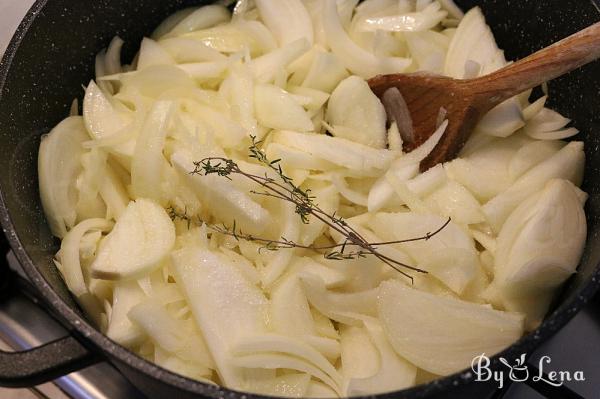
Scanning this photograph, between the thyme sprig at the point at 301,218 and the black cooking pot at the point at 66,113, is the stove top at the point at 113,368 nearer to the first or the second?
the black cooking pot at the point at 66,113

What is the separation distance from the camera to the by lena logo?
34.2 inches

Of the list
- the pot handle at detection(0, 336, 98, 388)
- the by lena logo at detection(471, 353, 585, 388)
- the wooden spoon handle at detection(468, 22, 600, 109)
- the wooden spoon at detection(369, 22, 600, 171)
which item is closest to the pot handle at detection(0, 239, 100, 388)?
the pot handle at detection(0, 336, 98, 388)

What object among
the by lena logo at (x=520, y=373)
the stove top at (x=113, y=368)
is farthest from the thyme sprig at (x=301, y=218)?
the stove top at (x=113, y=368)

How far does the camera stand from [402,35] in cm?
156

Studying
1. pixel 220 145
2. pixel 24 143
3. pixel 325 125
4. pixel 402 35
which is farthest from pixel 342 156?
pixel 24 143

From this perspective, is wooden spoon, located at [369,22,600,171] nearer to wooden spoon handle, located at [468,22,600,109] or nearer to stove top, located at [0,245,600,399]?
wooden spoon handle, located at [468,22,600,109]

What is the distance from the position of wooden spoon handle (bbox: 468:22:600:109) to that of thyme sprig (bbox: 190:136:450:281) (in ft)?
1.09

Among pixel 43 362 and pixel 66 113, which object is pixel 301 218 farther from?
pixel 66 113

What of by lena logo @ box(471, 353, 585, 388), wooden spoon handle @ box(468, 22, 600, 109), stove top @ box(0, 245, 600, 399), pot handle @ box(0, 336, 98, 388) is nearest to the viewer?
by lena logo @ box(471, 353, 585, 388)

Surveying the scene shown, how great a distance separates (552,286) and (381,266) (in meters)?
0.32

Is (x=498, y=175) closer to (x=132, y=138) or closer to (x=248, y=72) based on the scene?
A: (x=248, y=72)

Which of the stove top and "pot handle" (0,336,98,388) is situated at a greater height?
"pot handle" (0,336,98,388)

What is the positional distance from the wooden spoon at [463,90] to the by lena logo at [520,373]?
478 millimetres

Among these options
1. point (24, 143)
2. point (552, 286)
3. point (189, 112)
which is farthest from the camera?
point (189, 112)
